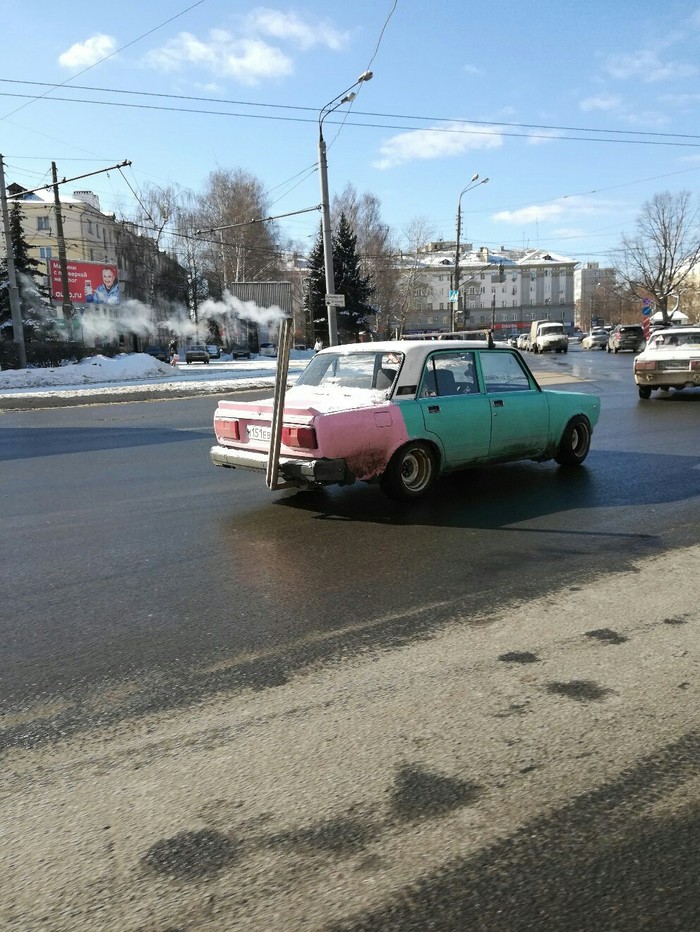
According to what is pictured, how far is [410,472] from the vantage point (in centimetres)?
676

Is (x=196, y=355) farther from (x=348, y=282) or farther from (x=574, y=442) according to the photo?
(x=574, y=442)

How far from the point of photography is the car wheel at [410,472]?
6520mm

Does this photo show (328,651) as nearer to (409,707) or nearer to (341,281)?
(409,707)

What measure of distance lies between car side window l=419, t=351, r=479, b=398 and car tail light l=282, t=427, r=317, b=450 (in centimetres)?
123

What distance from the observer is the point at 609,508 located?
653cm

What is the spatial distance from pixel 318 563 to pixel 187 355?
47.5 meters

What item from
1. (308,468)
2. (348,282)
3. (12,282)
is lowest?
(308,468)

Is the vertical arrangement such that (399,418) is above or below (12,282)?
below

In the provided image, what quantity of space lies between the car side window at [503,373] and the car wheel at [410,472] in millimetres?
1101

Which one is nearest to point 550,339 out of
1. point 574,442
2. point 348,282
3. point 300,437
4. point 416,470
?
point 348,282

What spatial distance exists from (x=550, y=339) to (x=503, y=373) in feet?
150

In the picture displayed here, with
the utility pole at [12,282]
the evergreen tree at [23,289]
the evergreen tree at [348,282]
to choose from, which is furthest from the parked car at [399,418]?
the evergreen tree at [348,282]

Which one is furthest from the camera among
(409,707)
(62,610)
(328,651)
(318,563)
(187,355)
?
(187,355)

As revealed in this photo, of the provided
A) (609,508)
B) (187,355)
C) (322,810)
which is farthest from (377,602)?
(187,355)
